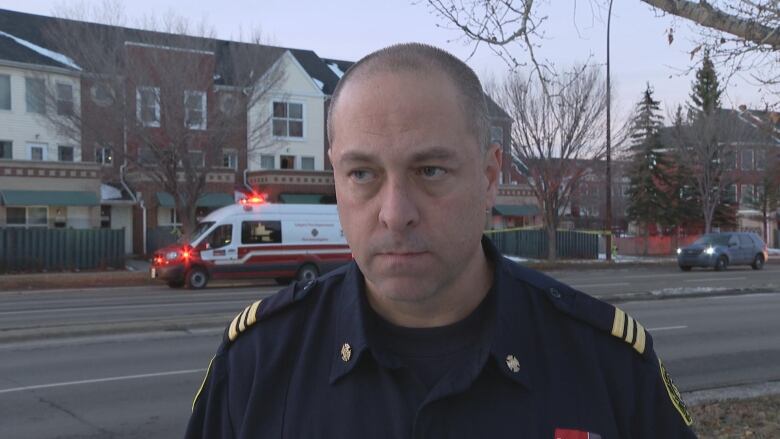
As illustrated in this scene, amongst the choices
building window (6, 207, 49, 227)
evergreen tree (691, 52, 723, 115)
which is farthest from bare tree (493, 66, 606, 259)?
building window (6, 207, 49, 227)

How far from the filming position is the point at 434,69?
6.08 feet

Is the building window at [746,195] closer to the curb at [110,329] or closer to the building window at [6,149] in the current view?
the building window at [6,149]

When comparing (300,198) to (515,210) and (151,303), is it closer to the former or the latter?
(515,210)

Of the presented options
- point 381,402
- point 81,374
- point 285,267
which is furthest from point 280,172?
point 381,402

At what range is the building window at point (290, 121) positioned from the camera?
36.4 meters

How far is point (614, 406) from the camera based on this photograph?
188 centimetres

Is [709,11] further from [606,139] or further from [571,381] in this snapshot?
[606,139]

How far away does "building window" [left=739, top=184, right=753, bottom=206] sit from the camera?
50.2 m

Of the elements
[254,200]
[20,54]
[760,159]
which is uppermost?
[20,54]

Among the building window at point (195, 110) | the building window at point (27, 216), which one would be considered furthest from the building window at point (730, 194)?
the building window at point (27, 216)

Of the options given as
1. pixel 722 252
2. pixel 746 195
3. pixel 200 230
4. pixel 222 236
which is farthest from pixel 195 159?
pixel 746 195

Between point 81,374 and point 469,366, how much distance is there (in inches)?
329

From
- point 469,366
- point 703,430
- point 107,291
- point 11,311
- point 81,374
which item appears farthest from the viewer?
point 107,291

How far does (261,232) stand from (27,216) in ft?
A: 43.9
